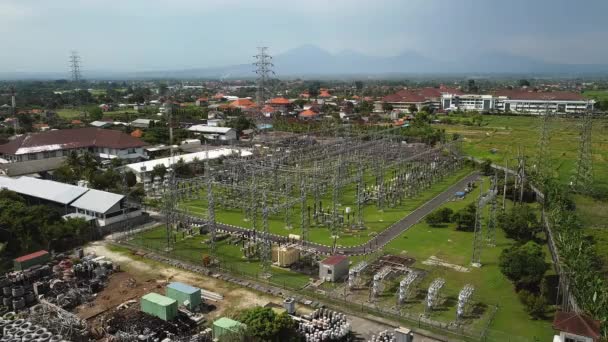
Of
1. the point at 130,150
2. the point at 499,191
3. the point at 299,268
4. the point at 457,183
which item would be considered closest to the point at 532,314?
the point at 299,268

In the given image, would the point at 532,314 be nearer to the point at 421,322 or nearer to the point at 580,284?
the point at 580,284

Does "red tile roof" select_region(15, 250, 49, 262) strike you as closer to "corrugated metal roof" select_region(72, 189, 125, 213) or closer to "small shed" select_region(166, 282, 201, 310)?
"corrugated metal roof" select_region(72, 189, 125, 213)

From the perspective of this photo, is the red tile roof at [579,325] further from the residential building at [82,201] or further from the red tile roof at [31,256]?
the residential building at [82,201]

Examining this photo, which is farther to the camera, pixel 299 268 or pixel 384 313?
pixel 299 268

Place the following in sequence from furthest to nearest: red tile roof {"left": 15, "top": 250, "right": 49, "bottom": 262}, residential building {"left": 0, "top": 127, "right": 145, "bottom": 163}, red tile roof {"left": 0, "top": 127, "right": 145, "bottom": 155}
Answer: red tile roof {"left": 0, "top": 127, "right": 145, "bottom": 155}
residential building {"left": 0, "top": 127, "right": 145, "bottom": 163}
red tile roof {"left": 15, "top": 250, "right": 49, "bottom": 262}

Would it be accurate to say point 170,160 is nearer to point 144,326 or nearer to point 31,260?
point 31,260

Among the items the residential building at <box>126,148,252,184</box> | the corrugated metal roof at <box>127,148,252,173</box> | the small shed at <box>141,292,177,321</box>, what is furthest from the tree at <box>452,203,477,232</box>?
the corrugated metal roof at <box>127,148,252,173</box>

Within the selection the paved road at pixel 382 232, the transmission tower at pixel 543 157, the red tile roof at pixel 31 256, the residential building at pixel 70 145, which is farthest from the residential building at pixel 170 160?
the transmission tower at pixel 543 157
